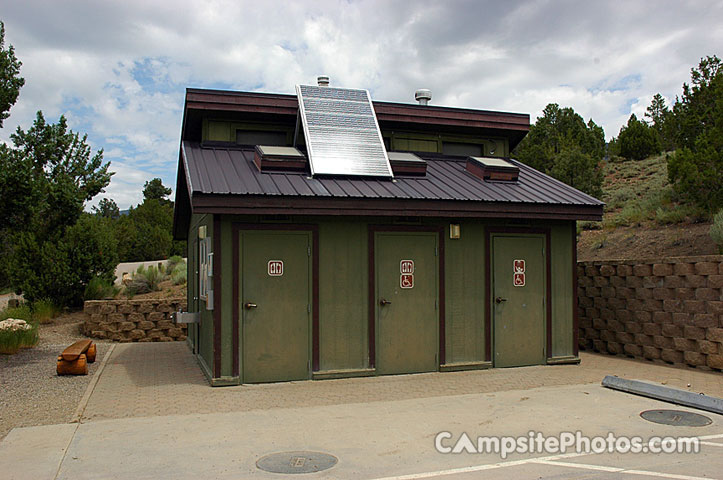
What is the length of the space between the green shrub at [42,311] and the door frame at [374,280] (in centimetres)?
1091

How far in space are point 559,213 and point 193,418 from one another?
6657mm

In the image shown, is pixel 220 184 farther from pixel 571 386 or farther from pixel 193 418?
pixel 571 386

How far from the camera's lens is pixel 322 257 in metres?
9.66

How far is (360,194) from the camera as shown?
9.53 m

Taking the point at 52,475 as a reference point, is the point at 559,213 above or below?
above

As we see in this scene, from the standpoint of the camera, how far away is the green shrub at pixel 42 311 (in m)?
16.7

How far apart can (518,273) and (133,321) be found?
974cm

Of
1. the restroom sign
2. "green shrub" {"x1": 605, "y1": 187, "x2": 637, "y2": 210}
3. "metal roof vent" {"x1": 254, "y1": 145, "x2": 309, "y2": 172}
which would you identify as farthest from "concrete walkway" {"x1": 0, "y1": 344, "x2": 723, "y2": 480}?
"green shrub" {"x1": 605, "y1": 187, "x2": 637, "y2": 210}

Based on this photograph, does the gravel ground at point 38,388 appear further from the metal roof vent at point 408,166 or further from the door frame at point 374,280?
the metal roof vent at point 408,166

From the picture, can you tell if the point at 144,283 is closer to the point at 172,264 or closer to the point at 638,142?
the point at 172,264

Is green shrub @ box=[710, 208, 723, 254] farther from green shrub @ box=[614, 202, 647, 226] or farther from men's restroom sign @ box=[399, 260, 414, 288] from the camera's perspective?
men's restroom sign @ box=[399, 260, 414, 288]

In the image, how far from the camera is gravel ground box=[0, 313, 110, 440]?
7.46 meters

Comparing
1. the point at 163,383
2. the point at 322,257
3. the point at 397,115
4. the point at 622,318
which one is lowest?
the point at 163,383

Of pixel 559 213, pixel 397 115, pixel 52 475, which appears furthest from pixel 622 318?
pixel 52 475
